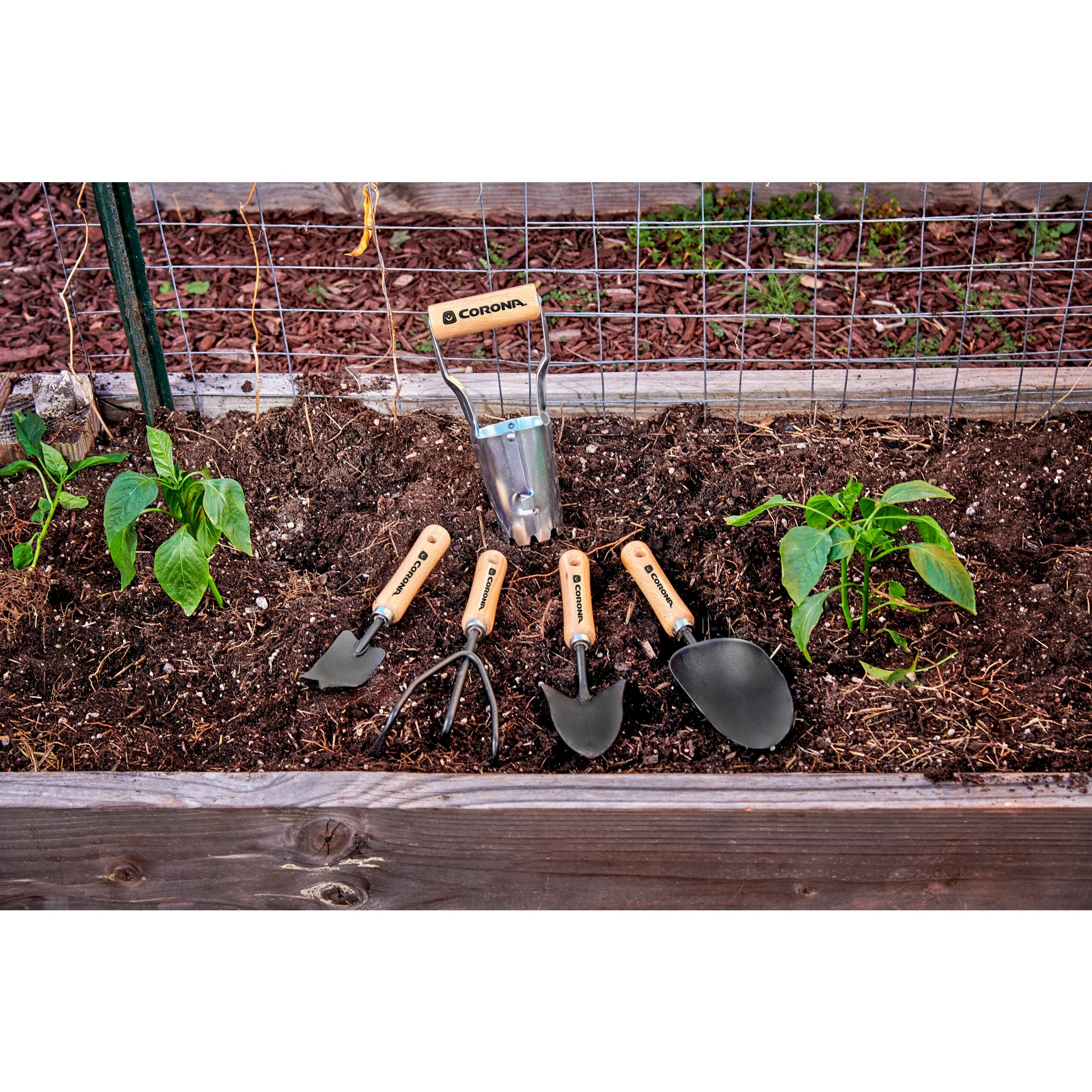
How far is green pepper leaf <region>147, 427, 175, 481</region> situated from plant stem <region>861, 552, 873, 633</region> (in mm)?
1303

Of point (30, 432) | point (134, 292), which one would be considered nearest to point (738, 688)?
point (30, 432)

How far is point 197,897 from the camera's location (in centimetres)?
185

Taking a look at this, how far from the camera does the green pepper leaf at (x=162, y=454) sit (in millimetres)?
1906

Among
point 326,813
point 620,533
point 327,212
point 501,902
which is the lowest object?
point 501,902

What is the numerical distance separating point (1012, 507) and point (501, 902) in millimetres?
1376

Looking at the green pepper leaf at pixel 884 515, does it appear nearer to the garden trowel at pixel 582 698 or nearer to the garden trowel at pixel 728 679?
the garden trowel at pixel 728 679

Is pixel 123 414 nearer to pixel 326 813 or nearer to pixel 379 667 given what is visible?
pixel 379 667

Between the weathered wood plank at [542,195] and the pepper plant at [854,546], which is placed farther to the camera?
the weathered wood plank at [542,195]

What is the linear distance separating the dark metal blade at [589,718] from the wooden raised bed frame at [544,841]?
0.10 meters

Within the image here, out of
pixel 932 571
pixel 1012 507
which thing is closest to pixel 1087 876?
pixel 932 571

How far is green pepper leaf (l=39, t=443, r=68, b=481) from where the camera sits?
2.14m

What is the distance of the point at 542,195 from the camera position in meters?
3.31

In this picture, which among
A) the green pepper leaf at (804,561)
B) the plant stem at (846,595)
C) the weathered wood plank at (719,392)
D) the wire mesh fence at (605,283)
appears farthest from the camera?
the wire mesh fence at (605,283)

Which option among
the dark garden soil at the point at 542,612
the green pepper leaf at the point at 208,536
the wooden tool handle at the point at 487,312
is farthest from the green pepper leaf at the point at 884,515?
the green pepper leaf at the point at 208,536
